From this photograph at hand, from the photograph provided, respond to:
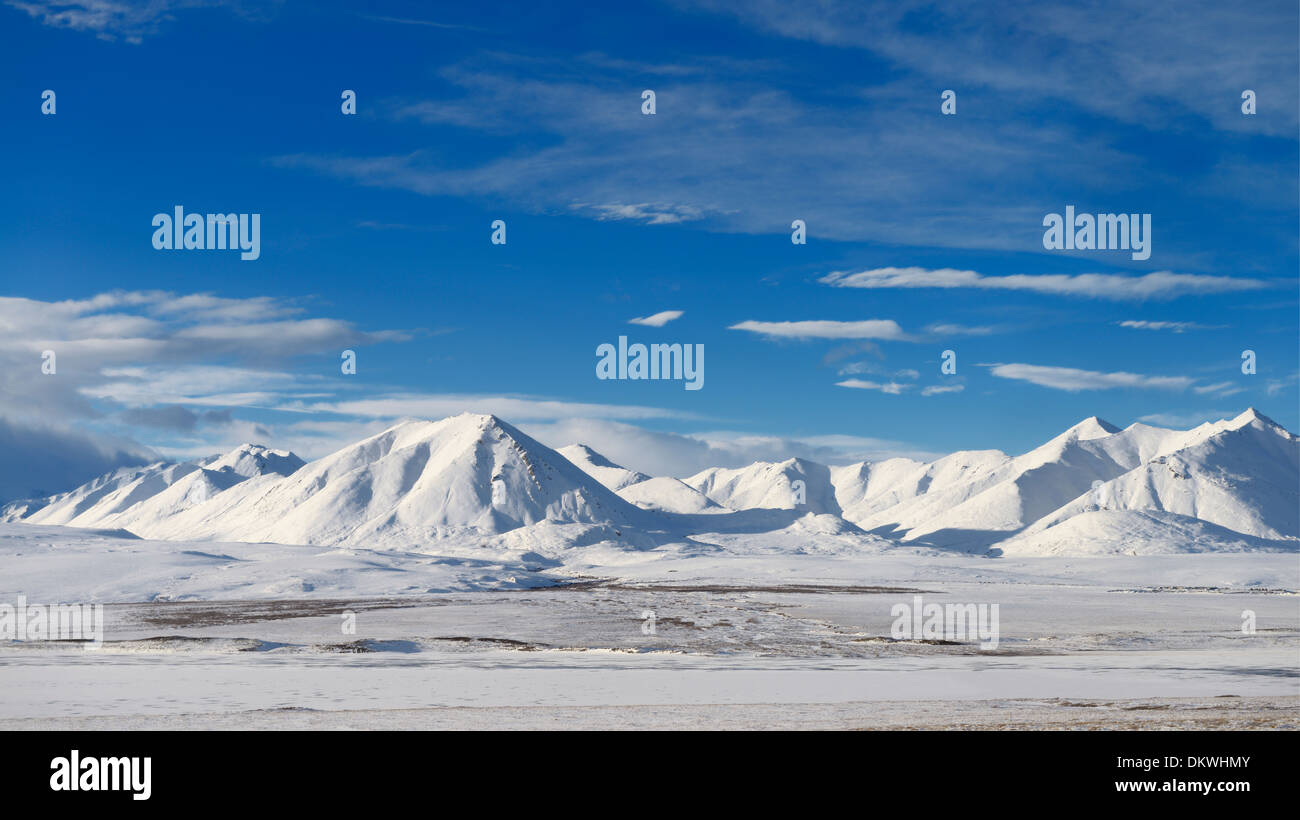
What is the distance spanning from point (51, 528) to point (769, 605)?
95167 mm

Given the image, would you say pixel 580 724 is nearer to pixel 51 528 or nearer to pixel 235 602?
pixel 235 602

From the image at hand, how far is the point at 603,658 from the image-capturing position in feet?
119

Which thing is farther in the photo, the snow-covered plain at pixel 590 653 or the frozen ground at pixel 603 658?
the snow-covered plain at pixel 590 653

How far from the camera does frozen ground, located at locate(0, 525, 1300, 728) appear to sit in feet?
67.9

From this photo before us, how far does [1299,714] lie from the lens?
800 inches

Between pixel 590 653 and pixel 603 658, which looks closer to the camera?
pixel 603 658

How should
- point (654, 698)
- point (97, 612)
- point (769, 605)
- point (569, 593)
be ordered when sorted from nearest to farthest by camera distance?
1. point (654, 698)
2. point (97, 612)
3. point (769, 605)
4. point (569, 593)

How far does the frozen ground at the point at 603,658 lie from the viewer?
20.7 m

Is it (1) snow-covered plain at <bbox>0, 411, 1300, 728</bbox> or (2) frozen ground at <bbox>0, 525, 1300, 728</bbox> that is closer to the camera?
(2) frozen ground at <bbox>0, 525, 1300, 728</bbox>
